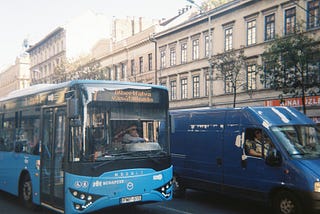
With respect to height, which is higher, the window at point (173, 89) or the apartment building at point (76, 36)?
the apartment building at point (76, 36)

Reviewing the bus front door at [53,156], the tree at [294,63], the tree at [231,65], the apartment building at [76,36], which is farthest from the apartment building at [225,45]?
the apartment building at [76,36]

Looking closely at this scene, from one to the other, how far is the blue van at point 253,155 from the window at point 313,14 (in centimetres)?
1711

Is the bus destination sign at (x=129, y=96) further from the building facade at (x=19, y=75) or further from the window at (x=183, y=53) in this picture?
the building facade at (x=19, y=75)

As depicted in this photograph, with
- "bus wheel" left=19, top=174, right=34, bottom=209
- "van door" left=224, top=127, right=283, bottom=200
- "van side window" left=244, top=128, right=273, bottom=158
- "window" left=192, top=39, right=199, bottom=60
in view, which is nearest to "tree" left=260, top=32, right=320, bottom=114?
"van door" left=224, top=127, right=283, bottom=200

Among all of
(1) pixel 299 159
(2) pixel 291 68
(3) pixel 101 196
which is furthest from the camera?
(2) pixel 291 68

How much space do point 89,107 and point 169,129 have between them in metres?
1.90

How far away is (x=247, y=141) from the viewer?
381 inches

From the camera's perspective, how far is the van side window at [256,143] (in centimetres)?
907

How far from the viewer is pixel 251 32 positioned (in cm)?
3097

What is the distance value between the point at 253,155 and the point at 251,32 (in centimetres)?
2300

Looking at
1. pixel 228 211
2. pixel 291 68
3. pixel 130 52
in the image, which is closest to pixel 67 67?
pixel 130 52

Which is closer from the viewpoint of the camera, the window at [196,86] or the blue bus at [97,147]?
the blue bus at [97,147]

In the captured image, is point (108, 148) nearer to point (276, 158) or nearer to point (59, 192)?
point (59, 192)

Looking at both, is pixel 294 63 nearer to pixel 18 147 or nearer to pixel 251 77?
pixel 251 77
